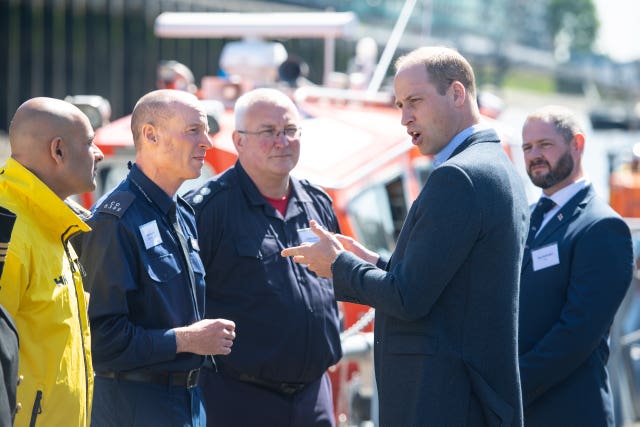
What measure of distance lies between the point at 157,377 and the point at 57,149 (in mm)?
910

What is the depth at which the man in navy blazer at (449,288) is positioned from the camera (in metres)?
3.17

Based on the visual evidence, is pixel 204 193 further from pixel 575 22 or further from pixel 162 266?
pixel 575 22

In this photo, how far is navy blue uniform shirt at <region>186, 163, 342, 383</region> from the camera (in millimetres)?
4270

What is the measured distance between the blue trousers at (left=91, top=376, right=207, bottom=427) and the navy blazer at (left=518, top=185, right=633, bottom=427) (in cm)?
133

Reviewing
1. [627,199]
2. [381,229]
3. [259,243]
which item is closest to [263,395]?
[259,243]

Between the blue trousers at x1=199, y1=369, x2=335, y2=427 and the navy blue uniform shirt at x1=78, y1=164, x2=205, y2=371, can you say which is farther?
the blue trousers at x1=199, y1=369, x2=335, y2=427

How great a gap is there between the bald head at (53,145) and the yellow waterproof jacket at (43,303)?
0.06 m

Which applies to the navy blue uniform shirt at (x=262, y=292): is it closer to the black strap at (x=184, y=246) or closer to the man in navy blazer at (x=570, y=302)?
the black strap at (x=184, y=246)

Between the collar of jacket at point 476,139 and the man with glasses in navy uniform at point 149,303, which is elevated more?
the collar of jacket at point 476,139

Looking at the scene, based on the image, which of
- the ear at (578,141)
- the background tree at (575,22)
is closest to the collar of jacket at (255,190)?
the ear at (578,141)

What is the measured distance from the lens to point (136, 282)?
3.52 metres

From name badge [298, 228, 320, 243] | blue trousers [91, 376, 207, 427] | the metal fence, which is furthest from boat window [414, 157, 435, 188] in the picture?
the metal fence

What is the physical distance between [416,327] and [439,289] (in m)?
0.16

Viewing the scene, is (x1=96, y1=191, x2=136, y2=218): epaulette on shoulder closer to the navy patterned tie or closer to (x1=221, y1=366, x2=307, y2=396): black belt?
(x1=221, y1=366, x2=307, y2=396): black belt
